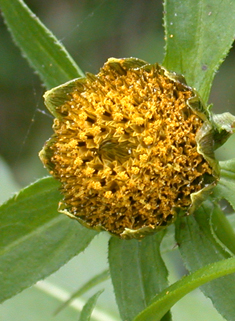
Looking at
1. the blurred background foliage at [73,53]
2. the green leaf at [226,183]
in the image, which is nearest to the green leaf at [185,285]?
the green leaf at [226,183]

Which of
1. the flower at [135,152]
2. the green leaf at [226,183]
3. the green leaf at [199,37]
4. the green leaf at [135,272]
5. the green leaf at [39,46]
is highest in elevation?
the green leaf at [39,46]

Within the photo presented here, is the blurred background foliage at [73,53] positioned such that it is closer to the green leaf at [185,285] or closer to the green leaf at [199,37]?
the green leaf at [199,37]

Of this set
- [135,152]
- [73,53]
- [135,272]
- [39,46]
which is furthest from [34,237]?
[73,53]

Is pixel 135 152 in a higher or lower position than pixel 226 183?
higher

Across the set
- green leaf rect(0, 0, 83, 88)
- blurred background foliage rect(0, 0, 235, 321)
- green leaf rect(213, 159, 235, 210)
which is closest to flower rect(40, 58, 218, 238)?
green leaf rect(213, 159, 235, 210)

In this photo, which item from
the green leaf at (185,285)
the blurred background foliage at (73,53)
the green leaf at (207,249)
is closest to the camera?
the green leaf at (185,285)

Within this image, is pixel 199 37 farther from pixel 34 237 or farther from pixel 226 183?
pixel 34 237
